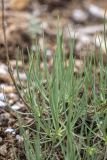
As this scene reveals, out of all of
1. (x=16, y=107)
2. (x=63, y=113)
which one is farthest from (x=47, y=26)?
(x=63, y=113)

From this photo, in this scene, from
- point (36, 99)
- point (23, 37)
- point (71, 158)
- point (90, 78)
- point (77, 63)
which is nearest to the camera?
point (71, 158)

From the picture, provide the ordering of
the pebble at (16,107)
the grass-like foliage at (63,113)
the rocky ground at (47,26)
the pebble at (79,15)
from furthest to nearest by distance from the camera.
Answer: the pebble at (79,15)
the rocky ground at (47,26)
the pebble at (16,107)
the grass-like foliage at (63,113)

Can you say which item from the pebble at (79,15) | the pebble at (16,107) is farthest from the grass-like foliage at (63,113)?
the pebble at (79,15)

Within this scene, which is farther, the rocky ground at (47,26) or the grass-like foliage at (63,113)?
the rocky ground at (47,26)

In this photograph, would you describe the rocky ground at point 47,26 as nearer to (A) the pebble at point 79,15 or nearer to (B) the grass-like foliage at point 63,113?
(A) the pebble at point 79,15

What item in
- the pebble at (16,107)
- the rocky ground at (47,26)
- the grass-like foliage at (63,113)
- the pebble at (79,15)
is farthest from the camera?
the pebble at (79,15)

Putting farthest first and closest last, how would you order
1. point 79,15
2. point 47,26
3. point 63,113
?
point 79,15 → point 47,26 → point 63,113

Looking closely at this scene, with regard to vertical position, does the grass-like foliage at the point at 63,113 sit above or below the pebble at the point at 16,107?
above

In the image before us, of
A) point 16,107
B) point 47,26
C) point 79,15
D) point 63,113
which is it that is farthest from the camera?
point 79,15

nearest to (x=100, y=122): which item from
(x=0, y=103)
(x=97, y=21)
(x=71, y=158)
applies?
(x=71, y=158)

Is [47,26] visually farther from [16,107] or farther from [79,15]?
[16,107]

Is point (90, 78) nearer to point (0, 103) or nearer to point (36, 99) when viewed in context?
point (36, 99)
